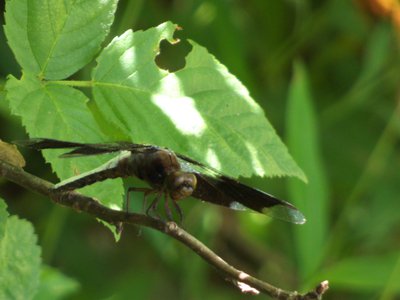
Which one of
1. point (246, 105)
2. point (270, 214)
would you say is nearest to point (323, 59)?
point (246, 105)

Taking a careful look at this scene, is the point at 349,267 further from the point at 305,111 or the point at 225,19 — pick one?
the point at 225,19

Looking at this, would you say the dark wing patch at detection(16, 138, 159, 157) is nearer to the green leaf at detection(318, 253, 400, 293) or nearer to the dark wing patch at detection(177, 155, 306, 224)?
the dark wing patch at detection(177, 155, 306, 224)

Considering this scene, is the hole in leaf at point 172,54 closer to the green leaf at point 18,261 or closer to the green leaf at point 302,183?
the green leaf at point 302,183

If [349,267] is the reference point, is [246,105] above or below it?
above

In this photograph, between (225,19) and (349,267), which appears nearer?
(349,267)

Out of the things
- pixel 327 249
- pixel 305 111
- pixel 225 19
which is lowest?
pixel 327 249

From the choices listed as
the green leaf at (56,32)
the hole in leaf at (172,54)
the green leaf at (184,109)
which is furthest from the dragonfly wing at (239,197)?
the hole in leaf at (172,54)

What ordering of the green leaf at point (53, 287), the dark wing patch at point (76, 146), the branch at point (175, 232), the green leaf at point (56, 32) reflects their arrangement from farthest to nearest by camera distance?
the green leaf at point (53, 287)
the green leaf at point (56, 32)
the dark wing patch at point (76, 146)
the branch at point (175, 232)

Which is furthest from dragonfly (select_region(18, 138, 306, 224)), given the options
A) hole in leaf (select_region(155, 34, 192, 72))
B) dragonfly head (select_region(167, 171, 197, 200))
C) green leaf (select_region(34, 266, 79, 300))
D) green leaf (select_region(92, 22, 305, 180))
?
hole in leaf (select_region(155, 34, 192, 72))
